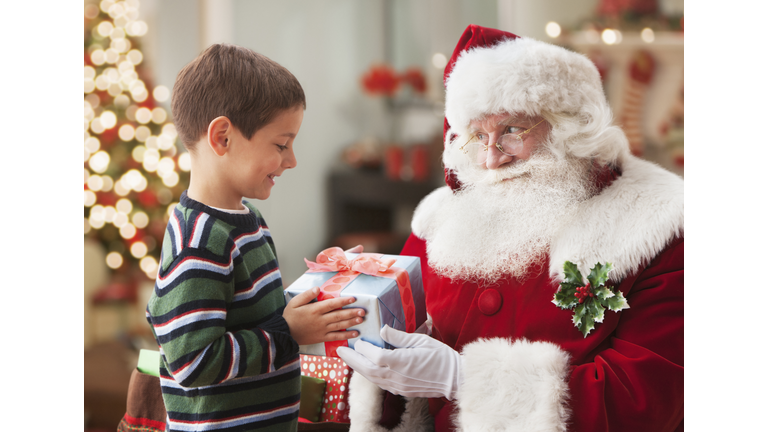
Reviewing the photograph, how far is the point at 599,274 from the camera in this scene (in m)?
1.15

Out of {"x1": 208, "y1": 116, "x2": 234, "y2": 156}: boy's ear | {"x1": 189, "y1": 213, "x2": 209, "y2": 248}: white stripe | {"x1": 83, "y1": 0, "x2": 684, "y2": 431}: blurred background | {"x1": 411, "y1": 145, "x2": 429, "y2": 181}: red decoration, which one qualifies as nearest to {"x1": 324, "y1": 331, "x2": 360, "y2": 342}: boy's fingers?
{"x1": 189, "y1": 213, "x2": 209, "y2": 248}: white stripe

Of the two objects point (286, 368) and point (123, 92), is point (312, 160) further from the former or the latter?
point (286, 368)

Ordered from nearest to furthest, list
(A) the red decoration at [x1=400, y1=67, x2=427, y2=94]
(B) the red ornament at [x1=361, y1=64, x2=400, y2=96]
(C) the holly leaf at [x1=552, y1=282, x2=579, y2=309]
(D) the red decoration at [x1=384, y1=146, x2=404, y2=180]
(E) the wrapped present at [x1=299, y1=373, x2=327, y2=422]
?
(C) the holly leaf at [x1=552, y1=282, x2=579, y2=309]
(E) the wrapped present at [x1=299, y1=373, x2=327, y2=422]
(D) the red decoration at [x1=384, y1=146, x2=404, y2=180]
(A) the red decoration at [x1=400, y1=67, x2=427, y2=94]
(B) the red ornament at [x1=361, y1=64, x2=400, y2=96]

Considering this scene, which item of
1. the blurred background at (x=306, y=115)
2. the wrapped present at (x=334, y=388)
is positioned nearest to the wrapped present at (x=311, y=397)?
the wrapped present at (x=334, y=388)

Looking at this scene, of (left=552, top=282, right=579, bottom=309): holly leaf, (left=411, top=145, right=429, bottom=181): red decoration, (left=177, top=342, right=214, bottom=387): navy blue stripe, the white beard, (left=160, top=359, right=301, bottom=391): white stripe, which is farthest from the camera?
(left=411, top=145, right=429, bottom=181): red decoration

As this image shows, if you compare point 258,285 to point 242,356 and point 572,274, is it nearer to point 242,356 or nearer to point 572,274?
point 242,356

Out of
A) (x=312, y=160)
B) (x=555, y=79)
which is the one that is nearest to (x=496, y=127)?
(x=555, y=79)

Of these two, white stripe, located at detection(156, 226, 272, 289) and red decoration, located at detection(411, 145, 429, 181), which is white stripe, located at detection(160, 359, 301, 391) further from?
red decoration, located at detection(411, 145, 429, 181)

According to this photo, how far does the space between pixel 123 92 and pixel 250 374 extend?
333 cm

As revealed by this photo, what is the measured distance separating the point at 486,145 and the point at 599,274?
0.41m

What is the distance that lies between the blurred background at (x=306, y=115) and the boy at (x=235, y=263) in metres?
2.20

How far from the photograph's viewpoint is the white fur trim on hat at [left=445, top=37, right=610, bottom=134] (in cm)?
125

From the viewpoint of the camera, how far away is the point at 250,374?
1032 mm

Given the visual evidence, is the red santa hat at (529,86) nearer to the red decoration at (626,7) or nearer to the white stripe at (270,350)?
the white stripe at (270,350)
